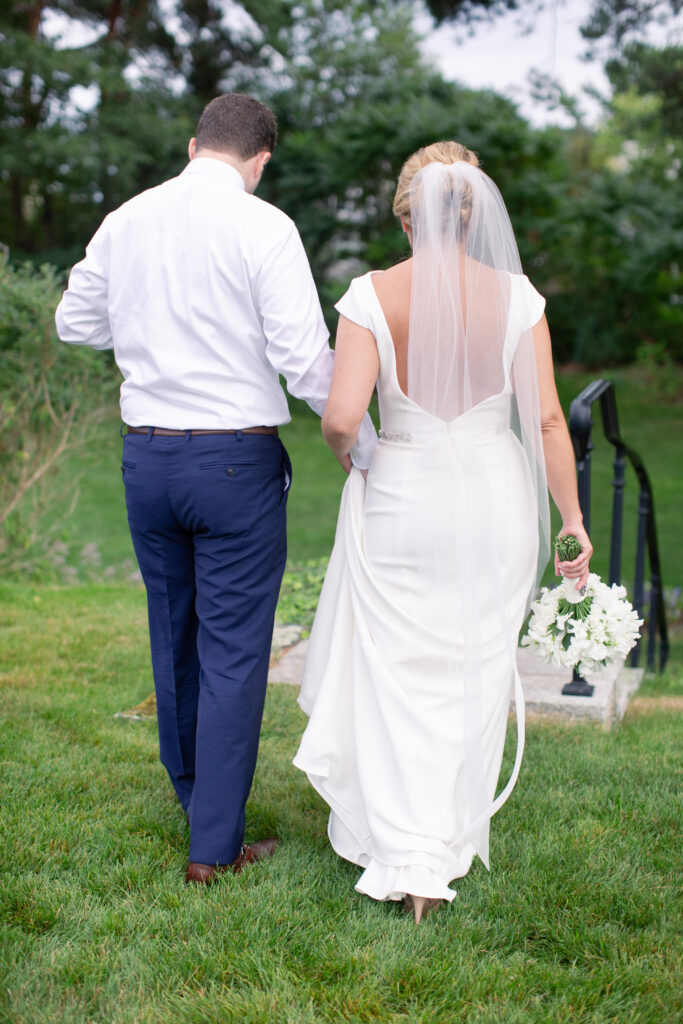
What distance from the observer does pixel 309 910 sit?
93.7 inches

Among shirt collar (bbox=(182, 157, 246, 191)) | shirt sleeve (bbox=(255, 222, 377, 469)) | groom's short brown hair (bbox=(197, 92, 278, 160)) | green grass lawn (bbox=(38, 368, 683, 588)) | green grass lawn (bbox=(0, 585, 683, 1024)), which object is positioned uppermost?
groom's short brown hair (bbox=(197, 92, 278, 160))

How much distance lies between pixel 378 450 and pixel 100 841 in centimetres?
133

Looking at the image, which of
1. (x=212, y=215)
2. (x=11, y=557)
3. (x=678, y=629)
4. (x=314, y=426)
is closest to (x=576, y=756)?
(x=212, y=215)

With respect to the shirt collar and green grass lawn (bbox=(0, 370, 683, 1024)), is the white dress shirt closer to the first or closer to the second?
the shirt collar

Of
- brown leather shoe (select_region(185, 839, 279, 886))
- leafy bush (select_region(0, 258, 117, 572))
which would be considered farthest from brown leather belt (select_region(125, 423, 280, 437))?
leafy bush (select_region(0, 258, 117, 572))

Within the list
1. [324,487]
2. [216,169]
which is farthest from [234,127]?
[324,487]

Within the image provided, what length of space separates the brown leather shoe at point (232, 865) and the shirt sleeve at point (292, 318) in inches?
49.5

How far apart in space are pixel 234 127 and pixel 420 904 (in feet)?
6.75

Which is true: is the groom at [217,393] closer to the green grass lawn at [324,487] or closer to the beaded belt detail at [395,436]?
the beaded belt detail at [395,436]

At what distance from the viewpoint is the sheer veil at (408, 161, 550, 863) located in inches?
95.4

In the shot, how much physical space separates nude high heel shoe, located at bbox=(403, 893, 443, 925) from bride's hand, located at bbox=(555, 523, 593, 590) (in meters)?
0.92

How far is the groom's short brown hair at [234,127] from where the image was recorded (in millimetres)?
2578

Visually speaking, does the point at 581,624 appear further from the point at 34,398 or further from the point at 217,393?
the point at 34,398

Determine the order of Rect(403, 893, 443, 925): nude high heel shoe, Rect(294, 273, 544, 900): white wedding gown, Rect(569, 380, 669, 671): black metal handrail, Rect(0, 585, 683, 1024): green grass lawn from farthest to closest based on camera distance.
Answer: Rect(569, 380, 669, 671): black metal handrail < Rect(294, 273, 544, 900): white wedding gown < Rect(403, 893, 443, 925): nude high heel shoe < Rect(0, 585, 683, 1024): green grass lawn
